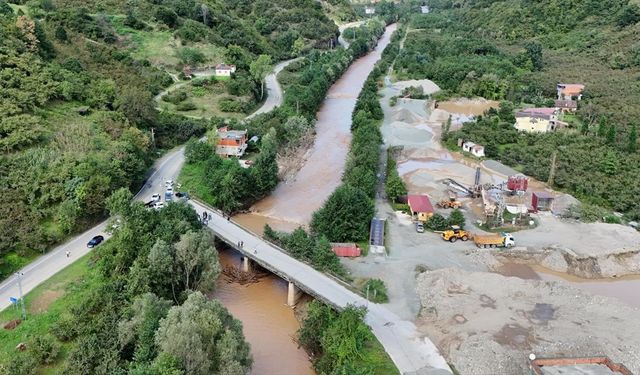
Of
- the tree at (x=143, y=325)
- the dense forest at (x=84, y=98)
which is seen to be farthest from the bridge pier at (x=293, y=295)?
the dense forest at (x=84, y=98)

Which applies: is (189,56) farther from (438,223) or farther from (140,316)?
(140,316)

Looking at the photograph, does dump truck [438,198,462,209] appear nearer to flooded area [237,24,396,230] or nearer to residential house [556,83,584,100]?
flooded area [237,24,396,230]

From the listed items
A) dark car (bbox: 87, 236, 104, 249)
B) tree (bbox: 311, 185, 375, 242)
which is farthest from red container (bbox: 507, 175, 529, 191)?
dark car (bbox: 87, 236, 104, 249)

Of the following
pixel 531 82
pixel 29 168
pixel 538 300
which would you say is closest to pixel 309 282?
pixel 538 300

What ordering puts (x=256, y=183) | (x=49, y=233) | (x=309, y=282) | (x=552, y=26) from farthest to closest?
(x=552, y=26), (x=256, y=183), (x=49, y=233), (x=309, y=282)

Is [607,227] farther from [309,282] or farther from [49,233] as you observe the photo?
[49,233]

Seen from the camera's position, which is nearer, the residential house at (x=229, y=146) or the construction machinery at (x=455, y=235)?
the construction machinery at (x=455, y=235)

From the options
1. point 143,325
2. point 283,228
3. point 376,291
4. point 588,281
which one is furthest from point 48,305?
point 588,281

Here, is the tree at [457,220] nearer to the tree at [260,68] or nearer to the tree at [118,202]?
the tree at [118,202]
